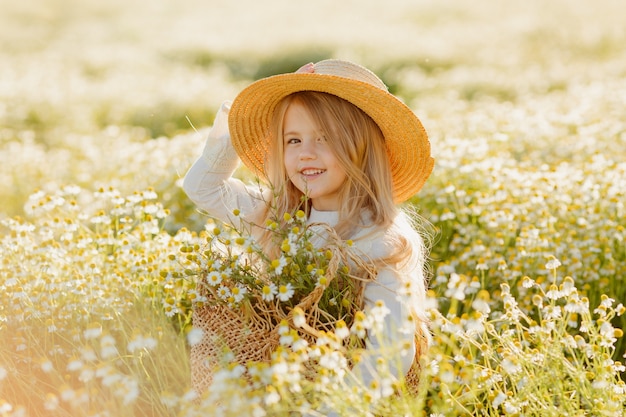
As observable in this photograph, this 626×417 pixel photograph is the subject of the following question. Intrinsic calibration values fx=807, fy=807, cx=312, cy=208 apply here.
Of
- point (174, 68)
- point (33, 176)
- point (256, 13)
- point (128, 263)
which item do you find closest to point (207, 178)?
point (128, 263)

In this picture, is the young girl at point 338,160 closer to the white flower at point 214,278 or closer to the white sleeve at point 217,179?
the white sleeve at point 217,179

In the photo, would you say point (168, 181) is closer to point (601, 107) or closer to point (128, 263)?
point (128, 263)

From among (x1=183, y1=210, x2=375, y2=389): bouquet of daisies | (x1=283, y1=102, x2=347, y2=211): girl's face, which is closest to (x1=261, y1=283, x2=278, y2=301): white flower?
(x1=183, y1=210, x2=375, y2=389): bouquet of daisies

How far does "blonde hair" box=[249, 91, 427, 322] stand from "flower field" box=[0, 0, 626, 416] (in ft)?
0.95

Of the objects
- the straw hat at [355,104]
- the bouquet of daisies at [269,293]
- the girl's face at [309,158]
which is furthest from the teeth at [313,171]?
the bouquet of daisies at [269,293]

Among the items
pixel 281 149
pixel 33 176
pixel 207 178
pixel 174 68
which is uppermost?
pixel 281 149

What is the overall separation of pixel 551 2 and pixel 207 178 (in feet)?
64.0

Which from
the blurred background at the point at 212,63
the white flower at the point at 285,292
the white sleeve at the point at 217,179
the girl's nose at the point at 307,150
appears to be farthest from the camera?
the blurred background at the point at 212,63

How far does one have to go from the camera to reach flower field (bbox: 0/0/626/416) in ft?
7.14

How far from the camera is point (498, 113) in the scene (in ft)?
26.5

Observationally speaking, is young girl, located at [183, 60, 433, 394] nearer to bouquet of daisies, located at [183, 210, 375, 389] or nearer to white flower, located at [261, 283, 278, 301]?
bouquet of daisies, located at [183, 210, 375, 389]

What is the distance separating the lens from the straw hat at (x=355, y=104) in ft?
8.98

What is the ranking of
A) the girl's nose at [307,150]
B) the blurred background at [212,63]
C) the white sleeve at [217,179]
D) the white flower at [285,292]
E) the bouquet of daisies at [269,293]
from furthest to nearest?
the blurred background at [212,63]
the white sleeve at [217,179]
the girl's nose at [307,150]
the bouquet of daisies at [269,293]
the white flower at [285,292]

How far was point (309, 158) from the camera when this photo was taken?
9.34 ft
